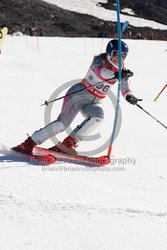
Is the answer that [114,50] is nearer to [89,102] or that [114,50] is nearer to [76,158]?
[89,102]

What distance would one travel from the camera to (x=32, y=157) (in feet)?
18.6

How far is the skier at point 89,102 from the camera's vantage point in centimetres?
587

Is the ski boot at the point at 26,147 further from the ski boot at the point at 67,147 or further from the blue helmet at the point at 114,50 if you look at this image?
the blue helmet at the point at 114,50

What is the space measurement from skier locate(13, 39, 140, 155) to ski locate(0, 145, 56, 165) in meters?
0.09

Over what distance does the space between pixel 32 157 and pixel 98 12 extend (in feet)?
133

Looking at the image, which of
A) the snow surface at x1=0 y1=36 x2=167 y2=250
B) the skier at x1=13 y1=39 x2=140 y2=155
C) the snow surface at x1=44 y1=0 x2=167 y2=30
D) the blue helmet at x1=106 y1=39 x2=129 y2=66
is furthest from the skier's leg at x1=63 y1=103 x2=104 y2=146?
the snow surface at x1=44 y1=0 x2=167 y2=30

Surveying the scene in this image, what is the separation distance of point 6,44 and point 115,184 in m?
16.2

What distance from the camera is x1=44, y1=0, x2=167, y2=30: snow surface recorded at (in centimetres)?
4281

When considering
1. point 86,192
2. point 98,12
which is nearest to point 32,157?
point 86,192

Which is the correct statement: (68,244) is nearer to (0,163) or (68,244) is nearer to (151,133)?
(0,163)

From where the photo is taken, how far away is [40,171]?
16.6ft

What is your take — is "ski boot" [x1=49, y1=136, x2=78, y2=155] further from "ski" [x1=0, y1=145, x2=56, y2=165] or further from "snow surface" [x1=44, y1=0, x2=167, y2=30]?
"snow surface" [x1=44, y1=0, x2=167, y2=30]

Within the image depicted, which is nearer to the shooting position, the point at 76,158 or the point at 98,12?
the point at 76,158

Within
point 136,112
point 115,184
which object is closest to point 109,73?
point 115,184
